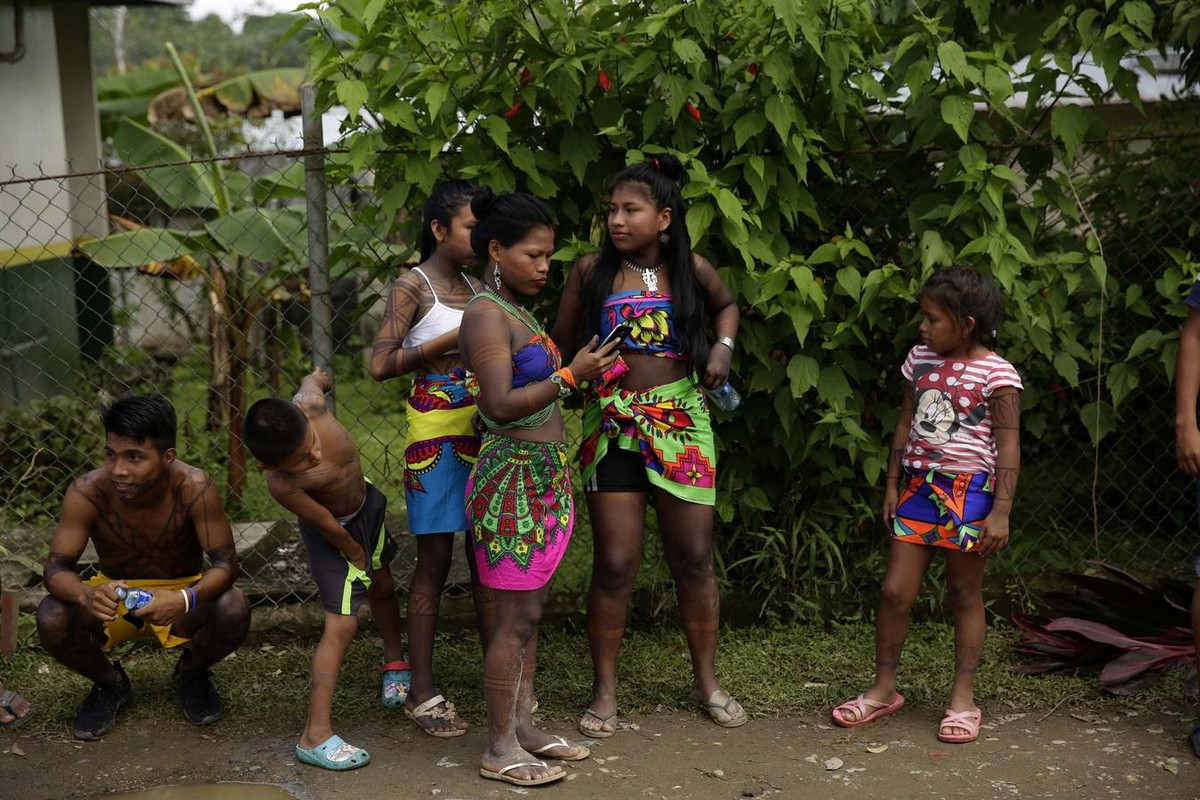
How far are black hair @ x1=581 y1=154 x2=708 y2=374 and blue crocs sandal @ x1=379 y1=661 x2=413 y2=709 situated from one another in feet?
4.29

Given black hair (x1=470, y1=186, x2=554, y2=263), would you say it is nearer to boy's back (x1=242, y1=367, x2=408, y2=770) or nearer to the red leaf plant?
boy's back (x1=242, y1=367, x2=408, y2=770)

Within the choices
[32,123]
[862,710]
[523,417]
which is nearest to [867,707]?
[862,710]

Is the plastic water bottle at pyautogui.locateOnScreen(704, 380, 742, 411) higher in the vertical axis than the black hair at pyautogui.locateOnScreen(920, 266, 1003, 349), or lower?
lower

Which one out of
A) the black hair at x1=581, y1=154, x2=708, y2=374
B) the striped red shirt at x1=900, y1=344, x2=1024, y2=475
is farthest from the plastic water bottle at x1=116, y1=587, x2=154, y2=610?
the striped red shirt at x1=900, y1=344, x2=1024, y2=475

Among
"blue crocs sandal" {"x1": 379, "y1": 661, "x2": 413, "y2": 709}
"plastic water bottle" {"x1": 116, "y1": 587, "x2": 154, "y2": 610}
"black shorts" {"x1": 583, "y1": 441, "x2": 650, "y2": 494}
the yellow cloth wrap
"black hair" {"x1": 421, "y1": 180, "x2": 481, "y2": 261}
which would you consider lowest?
"blue crocs sandal" {"x1": 379, "y1": 661, "x2": 413, "y2": 709}

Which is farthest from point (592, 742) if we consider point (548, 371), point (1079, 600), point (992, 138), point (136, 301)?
point (136, 301)

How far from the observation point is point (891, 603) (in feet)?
13.1

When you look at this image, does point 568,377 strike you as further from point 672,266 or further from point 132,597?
point 132,597

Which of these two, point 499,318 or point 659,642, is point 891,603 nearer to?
point 659,642

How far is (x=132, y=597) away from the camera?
3.72 meters

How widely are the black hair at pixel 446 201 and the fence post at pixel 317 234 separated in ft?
2.28

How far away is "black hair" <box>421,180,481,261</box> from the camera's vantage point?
12.9 feet

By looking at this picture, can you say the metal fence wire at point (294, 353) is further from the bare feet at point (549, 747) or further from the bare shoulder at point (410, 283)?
the bare feet at point (549, 747)

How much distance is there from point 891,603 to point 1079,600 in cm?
98
